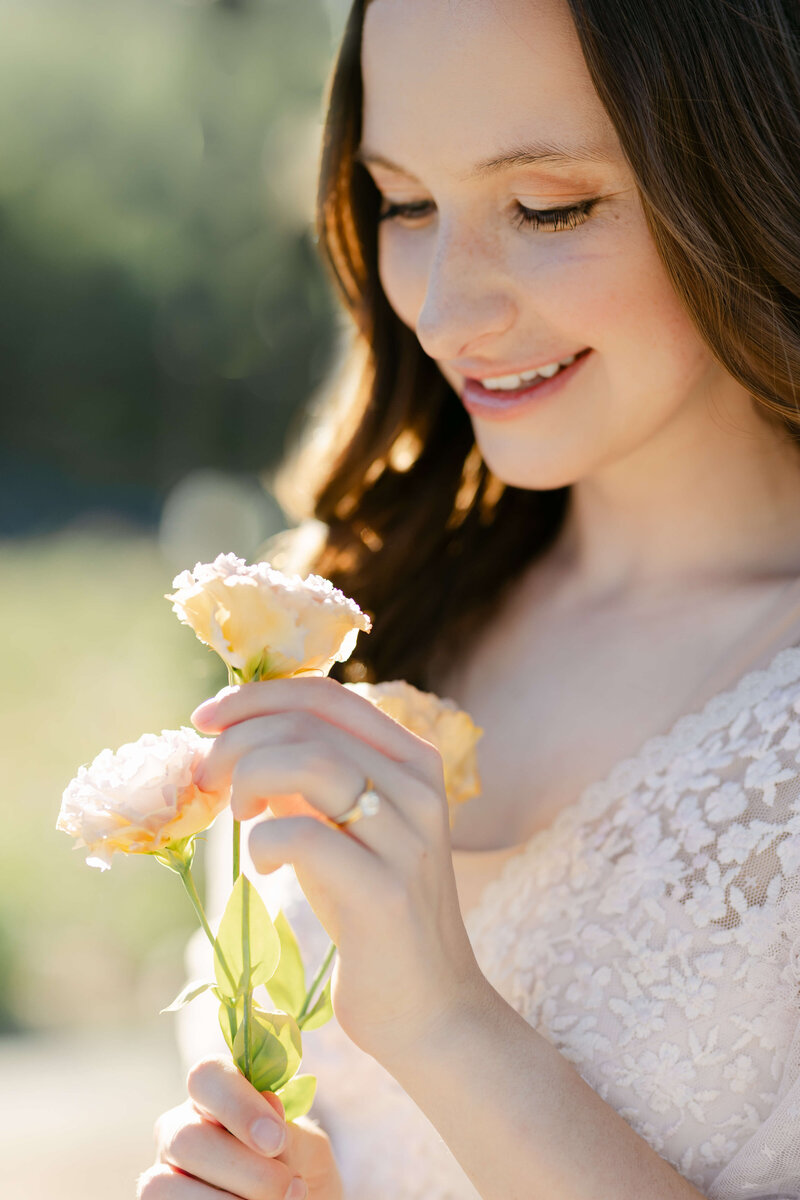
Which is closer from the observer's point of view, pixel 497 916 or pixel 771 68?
pixel 771 68

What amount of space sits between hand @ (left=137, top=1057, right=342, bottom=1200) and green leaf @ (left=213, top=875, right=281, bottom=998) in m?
0.10

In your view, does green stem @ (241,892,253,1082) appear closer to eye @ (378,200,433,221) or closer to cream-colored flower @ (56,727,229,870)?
cream-colored flower @ (56,727,229,870)

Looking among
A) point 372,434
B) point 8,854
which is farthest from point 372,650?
point 8,854

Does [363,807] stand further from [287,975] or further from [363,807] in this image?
[287,975]

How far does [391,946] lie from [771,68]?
972mm

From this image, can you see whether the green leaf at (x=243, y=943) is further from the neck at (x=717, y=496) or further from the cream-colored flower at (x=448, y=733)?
the neck at (x=717, y=496)

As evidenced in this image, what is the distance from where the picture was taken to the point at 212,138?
9.24 meters

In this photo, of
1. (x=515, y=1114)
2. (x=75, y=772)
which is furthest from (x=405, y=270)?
(x=75, y=772)

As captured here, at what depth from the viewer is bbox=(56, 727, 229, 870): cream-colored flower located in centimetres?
84

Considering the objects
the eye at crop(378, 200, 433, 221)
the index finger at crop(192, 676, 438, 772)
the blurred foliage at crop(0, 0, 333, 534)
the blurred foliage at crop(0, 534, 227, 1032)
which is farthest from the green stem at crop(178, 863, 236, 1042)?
the blurred foliage at crop(0, 0, 333, 534)

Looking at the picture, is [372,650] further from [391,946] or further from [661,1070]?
[391,946]

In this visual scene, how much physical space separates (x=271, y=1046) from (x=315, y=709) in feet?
1.00

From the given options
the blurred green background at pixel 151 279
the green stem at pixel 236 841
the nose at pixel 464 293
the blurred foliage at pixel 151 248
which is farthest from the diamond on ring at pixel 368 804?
the blurred foliage at pixel 151 248

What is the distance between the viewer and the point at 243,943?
0.91 meters
